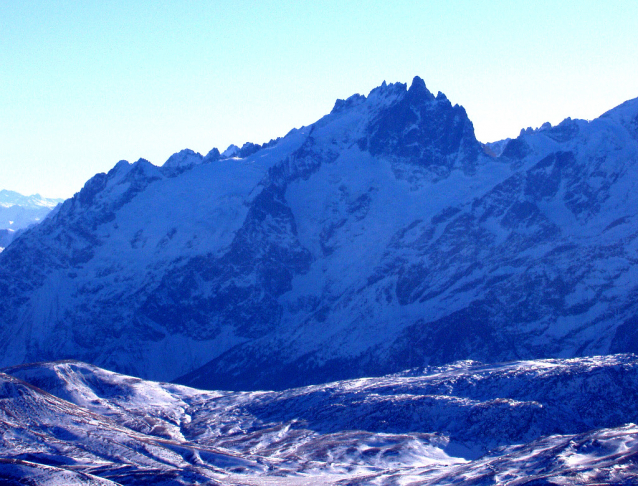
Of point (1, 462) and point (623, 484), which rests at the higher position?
point (1, 462)

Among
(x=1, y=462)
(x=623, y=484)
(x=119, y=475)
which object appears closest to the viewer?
(x=623, y=484)

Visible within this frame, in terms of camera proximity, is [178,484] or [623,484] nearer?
[623,484]

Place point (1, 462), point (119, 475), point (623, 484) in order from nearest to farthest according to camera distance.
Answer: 1. point (623, 484)
2. point (1, 462)
3. point (119, 475)

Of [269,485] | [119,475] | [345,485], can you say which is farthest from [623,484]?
[119,475]

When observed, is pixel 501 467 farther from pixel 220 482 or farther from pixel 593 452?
pixel 220 482

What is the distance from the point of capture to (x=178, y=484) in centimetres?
18925

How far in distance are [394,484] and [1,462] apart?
74884mm

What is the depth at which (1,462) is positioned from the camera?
178 meters

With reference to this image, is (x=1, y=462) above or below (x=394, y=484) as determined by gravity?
above

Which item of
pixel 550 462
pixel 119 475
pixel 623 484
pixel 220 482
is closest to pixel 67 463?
pixel 119 475

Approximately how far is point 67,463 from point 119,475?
16.1 meters

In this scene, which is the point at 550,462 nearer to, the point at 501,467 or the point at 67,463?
the point at 501,467

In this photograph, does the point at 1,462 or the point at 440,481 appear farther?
the point at 440,481

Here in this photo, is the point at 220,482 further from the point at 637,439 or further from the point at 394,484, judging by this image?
the point at 637,439
